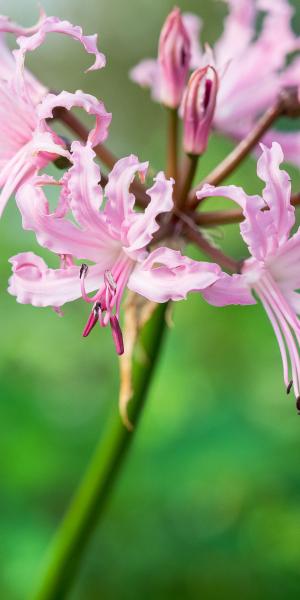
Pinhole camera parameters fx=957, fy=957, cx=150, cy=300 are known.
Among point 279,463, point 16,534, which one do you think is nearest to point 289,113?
point 279,463

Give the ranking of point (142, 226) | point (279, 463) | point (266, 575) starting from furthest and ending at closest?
1. point (279, 463)
2. point (266, 575)
3. point (142, 226)

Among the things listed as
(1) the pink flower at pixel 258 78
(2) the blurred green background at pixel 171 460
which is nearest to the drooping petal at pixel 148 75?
(1) the pink flower at pixel 258 78

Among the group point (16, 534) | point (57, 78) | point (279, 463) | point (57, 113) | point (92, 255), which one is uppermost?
point (57, 78)

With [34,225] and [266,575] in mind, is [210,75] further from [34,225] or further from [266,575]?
[266,575]

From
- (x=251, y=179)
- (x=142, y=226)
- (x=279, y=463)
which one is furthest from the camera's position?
(x=251, y=179)

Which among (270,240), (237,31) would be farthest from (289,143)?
(270,240)

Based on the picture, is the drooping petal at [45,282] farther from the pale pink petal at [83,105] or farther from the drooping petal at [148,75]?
the drooping petal at [148,75]

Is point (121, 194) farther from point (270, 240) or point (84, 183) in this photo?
point (270, 240)
